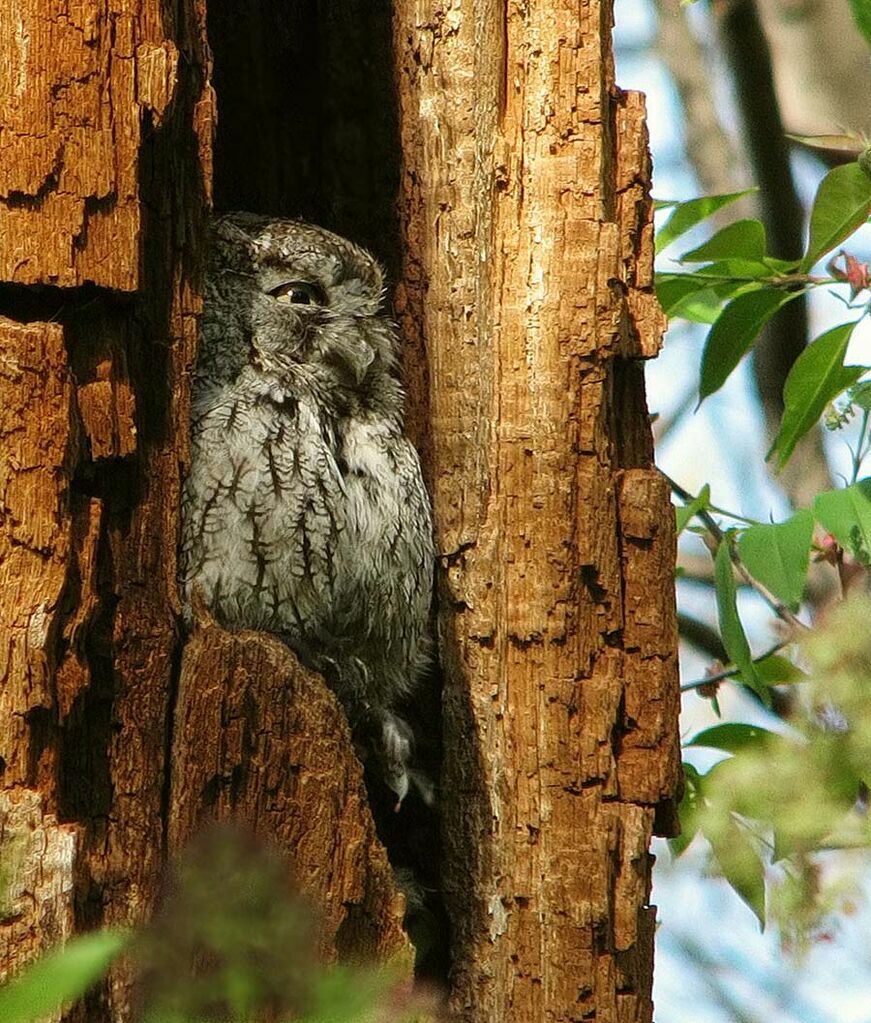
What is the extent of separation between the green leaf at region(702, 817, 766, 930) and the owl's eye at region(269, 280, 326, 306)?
153 cm

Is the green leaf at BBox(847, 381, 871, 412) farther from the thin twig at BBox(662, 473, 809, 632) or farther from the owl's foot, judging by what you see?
the owl's foot

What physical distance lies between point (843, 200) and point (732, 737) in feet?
3.99

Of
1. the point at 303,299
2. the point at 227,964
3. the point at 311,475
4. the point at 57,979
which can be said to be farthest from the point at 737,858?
the point at 57,979

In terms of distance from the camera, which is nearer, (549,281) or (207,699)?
(207,699)

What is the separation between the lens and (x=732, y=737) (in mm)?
3111

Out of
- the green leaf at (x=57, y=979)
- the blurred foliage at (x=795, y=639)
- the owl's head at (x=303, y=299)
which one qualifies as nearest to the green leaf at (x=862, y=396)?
the blurred foliage at (x=795, y=639)

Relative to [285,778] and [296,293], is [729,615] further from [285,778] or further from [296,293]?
[296,293]

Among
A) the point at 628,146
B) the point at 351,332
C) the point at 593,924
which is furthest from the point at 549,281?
the point at 593,924

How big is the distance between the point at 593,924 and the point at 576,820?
0.21 metres

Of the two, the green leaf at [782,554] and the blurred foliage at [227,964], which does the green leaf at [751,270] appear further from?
the blurred foliage at [227,964]

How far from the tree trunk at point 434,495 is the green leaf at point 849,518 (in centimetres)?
36

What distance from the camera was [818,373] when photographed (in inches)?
112

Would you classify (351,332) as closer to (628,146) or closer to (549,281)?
(549,281)

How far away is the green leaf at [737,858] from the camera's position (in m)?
2.71
